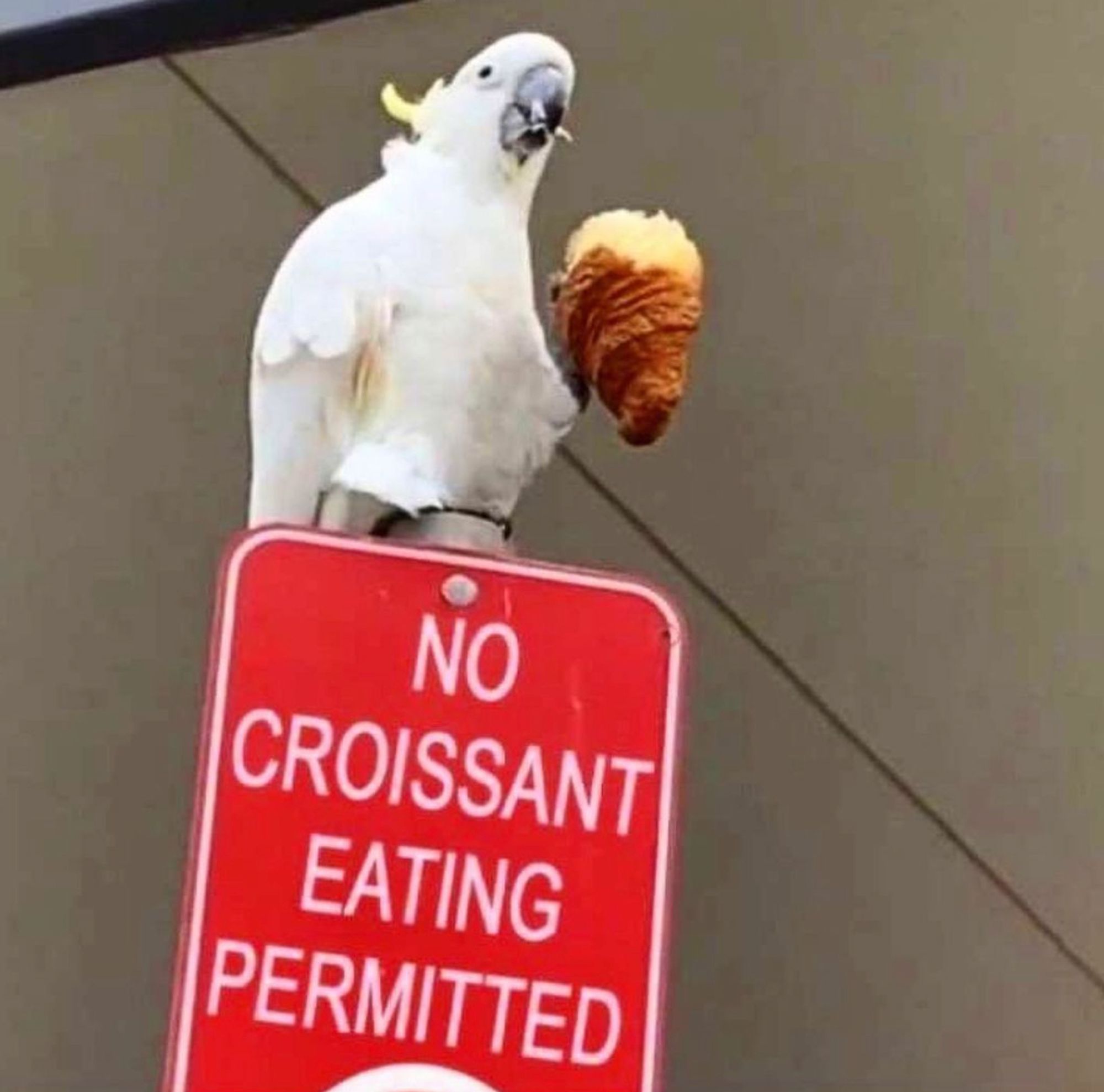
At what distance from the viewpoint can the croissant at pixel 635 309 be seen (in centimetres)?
134

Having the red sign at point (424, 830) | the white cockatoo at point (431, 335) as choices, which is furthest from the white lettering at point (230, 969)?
the white cockatoo at point (431, 335)

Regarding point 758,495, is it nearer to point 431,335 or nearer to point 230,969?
point 431,335

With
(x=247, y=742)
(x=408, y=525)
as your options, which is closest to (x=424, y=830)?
(x=247, y=742)

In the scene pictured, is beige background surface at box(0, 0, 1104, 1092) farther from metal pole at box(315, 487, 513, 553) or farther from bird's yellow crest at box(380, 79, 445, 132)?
metal pole at box(315, 487, 513, 553)

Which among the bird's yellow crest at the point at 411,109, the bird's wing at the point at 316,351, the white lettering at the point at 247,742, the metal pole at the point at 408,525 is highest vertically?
the bird's yellow crest at the point at 411,109

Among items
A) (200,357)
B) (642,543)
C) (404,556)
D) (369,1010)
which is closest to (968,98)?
(642,543)

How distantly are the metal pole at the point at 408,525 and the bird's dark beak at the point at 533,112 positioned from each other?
273 millimetres

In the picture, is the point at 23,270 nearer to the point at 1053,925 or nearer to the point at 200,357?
the point at 200,357

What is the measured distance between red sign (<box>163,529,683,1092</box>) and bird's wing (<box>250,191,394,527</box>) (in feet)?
0.78

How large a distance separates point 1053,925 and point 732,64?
0.96 meters

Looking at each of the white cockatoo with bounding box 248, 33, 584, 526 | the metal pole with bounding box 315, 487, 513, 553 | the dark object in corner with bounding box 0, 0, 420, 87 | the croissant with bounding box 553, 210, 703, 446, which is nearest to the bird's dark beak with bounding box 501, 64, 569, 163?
the white cockatoo with bounding box 248, 33, 584, 526

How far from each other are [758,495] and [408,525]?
3.60ft

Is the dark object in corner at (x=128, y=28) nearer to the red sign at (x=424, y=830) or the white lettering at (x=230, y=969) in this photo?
the red sign at (x=424, y=830)

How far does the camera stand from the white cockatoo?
136 cm
